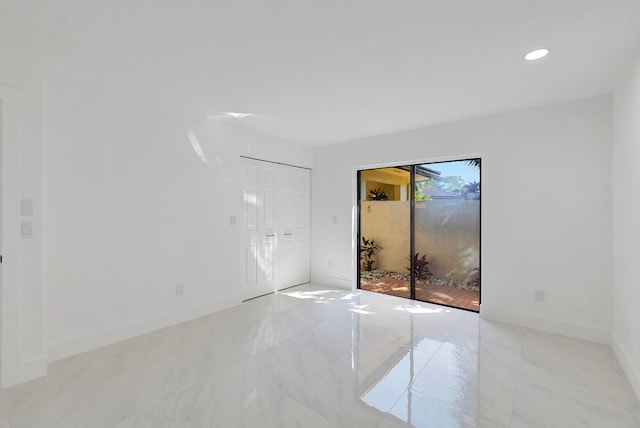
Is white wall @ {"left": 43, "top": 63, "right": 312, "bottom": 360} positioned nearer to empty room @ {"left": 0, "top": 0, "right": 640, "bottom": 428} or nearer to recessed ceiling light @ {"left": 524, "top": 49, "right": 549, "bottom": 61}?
empty room @ {"left": 0, "top": 0, "right": 640, "bottom": 428}

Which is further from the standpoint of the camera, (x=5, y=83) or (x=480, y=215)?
(x=480, y=215)

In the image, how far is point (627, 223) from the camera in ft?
7.74

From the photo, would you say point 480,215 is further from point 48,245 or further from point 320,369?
point 48,245

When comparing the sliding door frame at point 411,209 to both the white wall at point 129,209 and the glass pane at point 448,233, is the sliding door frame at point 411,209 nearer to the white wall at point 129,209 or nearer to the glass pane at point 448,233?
the glass pane at point 448,233

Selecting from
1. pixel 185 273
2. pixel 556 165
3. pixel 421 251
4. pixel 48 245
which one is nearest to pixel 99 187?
pixel 48 245

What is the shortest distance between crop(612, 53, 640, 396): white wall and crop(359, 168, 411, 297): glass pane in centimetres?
216

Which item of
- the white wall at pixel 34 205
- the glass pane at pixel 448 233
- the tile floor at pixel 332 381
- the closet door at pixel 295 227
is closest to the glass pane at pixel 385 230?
the glass pane at pixel 448 233

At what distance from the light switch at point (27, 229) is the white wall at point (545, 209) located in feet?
13.8

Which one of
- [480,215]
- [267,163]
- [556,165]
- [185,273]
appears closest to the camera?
[556,165]

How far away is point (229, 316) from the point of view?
353cm

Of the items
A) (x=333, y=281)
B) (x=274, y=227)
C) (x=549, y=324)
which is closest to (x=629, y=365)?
(x=549, y=324)

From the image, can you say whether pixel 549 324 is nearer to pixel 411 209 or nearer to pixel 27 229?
pixel 411 209

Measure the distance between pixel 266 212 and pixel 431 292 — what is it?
270 centimetres

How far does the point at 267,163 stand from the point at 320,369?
3044 mm
